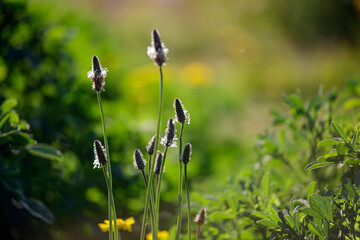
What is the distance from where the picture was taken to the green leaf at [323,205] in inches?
41.2

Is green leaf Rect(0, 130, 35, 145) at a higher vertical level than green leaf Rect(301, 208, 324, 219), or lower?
higher

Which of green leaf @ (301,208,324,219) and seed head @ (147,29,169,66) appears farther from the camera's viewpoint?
green leaf @ (301,208,324,219)

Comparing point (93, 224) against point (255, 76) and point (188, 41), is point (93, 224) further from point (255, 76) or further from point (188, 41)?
point (188, 41)

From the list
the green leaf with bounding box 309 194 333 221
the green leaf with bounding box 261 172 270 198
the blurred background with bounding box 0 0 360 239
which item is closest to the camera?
the green leaf with bounding box 309 194 333 221

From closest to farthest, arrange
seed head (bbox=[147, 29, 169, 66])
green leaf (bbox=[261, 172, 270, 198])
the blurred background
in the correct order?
seed head (bbox=[147, 29, 169, 66]) → green leaf (bbox=[261, 172, 270, 198]) → the blurred background

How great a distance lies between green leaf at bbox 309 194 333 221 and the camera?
41.2 inches

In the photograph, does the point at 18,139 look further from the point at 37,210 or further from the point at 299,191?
the point at 299,191

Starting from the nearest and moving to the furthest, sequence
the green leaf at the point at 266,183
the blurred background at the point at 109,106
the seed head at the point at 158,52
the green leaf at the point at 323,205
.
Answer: the seed head at the point at 158,52, the green leaf at the point at 323,205, the green leaf at the point at 266,183, the blurred background at the point at 109,106

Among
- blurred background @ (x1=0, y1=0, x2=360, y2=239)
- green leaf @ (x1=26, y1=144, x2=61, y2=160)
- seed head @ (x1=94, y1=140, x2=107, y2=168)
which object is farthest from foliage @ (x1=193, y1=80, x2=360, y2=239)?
green leaf @ (x1=26, y1=144, x2=61, y2=160)

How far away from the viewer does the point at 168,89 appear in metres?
3.29

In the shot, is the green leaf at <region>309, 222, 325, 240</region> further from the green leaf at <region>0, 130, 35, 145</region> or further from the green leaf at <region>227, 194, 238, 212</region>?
the green leaf at <region>0, 130, 35, 145</region>

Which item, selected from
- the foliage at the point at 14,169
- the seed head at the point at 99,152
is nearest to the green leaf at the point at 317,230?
the seed head at the point at 99,152

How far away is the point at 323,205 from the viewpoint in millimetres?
1047

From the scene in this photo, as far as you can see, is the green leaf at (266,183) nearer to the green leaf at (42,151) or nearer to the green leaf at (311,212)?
the green leaf at (311,212)
